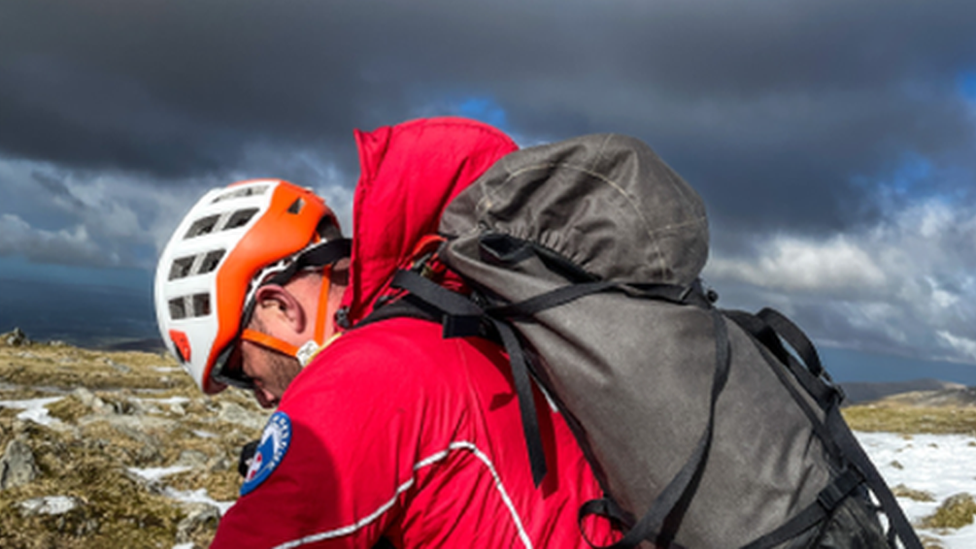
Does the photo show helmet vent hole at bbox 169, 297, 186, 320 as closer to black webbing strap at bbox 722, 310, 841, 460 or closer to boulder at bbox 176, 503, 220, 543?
black webbing strap at bbox 722, 310, 841, 460

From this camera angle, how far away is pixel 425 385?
8.73 feet

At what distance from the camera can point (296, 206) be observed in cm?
418

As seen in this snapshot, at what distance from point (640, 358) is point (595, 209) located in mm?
638

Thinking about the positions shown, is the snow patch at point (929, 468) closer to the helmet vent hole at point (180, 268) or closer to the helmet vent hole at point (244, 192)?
the helmet vent hole at point (244, 192)

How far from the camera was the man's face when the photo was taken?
3.85m

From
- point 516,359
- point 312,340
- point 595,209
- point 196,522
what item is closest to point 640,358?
point 516,359

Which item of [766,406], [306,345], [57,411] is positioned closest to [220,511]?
[306,345]

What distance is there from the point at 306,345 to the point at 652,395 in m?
1.92

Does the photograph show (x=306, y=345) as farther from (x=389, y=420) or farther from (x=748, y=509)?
(x=748, y=509)

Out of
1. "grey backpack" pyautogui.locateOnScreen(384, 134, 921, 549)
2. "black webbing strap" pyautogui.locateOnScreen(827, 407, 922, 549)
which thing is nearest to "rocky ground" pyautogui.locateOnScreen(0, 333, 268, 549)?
"grey backpack" pyautogui.locateOnScreen(384, 134, 921, 549)

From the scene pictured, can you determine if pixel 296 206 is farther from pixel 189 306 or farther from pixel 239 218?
pixel 189 306

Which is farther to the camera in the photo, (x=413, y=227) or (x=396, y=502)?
(x=413, y=227)

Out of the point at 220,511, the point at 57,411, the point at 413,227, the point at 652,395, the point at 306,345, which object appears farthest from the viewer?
the point at 57,411

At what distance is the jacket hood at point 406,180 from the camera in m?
3.16
